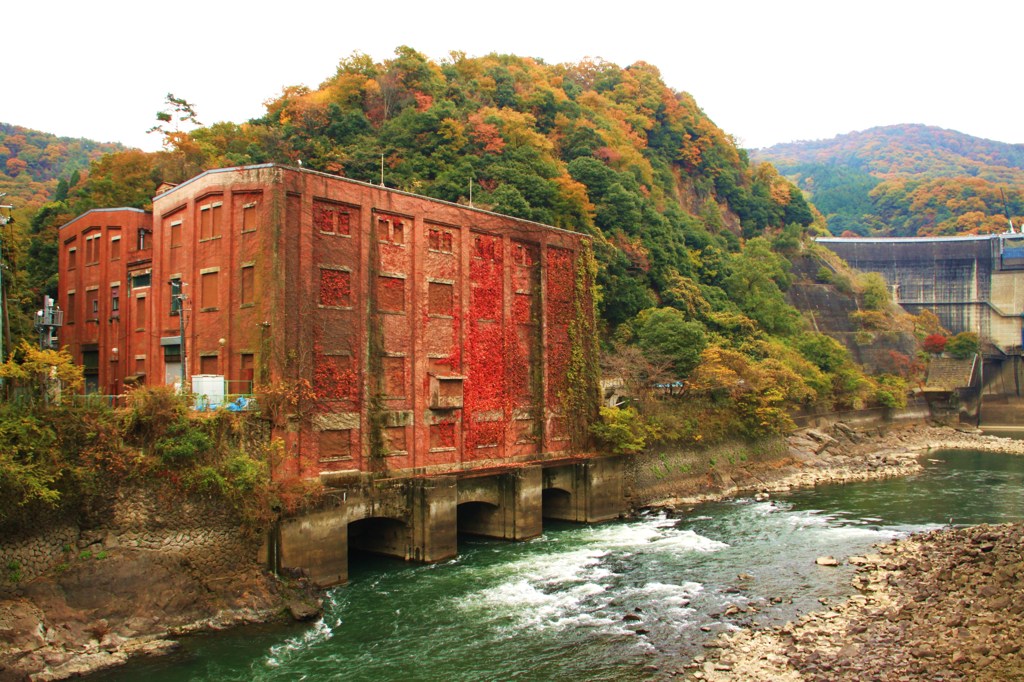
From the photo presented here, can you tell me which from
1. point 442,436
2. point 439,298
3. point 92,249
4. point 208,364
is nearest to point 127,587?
point 208,364

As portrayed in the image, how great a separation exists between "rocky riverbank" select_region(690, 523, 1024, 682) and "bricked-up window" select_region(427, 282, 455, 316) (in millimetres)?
17042

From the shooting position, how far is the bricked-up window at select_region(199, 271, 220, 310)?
2911cm

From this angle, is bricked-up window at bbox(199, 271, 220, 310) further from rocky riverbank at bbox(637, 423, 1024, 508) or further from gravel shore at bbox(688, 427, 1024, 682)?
rocky riverbank at bbox(637, 423, 1024, 508)

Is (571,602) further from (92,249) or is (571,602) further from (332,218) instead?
(92,249)

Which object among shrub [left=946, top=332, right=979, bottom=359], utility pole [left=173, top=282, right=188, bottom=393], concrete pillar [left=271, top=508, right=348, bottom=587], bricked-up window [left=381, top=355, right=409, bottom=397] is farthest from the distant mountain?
shrub [left=946, top=332, right=979, bottom=359]

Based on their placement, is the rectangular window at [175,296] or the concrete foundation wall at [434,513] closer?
the concrete foundation wall at [434,513]

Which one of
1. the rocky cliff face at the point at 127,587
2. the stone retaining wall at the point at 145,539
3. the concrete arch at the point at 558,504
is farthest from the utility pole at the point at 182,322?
the concrete arch at the point at 558,504

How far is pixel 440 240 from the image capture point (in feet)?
108

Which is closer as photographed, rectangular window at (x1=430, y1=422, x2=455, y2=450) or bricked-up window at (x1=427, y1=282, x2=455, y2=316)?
rectangular window at (x1=430, y1=422, x2=455, y2=450)

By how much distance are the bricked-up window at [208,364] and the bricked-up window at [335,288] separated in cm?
480

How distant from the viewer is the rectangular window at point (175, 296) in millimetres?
31362

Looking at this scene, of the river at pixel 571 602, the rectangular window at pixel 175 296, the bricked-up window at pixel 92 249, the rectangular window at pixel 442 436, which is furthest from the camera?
the bricked-up window at pixel 92 249

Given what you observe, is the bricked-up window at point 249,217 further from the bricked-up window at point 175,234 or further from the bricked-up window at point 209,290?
the bricked-up window at point 175,234

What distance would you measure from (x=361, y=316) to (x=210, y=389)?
235 inches
